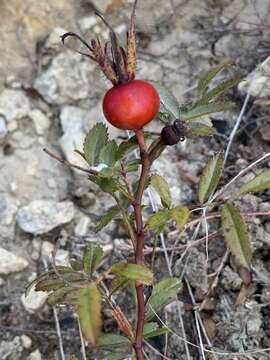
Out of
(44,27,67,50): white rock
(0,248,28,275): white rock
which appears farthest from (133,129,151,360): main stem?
(44,27,67,50): white rock

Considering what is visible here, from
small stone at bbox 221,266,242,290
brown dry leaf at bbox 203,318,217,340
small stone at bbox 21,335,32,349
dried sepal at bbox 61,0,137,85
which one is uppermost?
dried sepal at bbox 61,0,137,85

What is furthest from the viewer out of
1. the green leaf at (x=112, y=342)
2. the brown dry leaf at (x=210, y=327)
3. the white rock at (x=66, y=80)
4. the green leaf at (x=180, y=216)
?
the white rock at (x=66, y=80)

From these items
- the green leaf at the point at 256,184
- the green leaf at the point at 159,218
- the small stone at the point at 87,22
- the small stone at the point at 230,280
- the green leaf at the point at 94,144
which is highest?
the small stone at the point at 87,22

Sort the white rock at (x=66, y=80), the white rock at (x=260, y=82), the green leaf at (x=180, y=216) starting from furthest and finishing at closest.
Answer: the white rock at (x=66, y=80) → the white rock at (x=260, y=82) → the green leaf at (x=180, y=216)

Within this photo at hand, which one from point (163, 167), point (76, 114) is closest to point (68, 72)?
point (76, 114)

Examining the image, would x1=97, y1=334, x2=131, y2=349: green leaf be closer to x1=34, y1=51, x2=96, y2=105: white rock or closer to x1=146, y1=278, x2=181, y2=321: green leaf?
x1=146, y1=278, x2=181, y2=321: green leaf

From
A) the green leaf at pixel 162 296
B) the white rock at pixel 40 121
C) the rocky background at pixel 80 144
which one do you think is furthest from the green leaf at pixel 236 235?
the white rock at pixel 40 121

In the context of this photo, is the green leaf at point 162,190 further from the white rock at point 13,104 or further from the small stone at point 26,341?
the white rock at point 13,104
